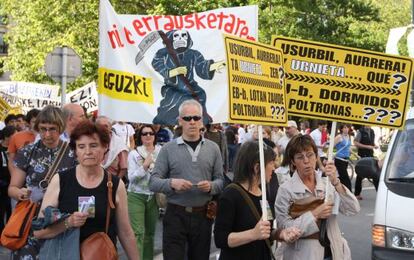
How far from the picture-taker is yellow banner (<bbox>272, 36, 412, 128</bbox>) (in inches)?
211

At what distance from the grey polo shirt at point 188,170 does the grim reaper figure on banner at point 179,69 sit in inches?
87.0

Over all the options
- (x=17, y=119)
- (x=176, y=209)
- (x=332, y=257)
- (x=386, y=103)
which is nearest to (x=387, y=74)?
(x=386, y=103)

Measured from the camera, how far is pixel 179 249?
626 cm

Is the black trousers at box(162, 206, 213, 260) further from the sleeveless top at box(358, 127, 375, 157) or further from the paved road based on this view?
the sleeveless top at box(358, 127, 375, 157)

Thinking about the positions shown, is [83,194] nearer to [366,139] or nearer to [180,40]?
[180,40]

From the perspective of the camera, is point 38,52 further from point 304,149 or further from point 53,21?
point 304,149

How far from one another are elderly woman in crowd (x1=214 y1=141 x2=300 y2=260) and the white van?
143cm

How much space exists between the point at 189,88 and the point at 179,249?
2865 mm

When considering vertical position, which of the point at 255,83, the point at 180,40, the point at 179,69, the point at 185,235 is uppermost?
the point at 180,40

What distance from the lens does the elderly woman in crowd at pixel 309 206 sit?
191 inches

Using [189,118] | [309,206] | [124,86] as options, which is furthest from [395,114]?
[124,86]

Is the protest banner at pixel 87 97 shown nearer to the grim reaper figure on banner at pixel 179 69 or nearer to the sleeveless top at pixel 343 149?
the sleeveless top at pixel 343 149

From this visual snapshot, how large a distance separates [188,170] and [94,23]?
24.6 meters

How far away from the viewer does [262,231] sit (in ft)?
14.9
